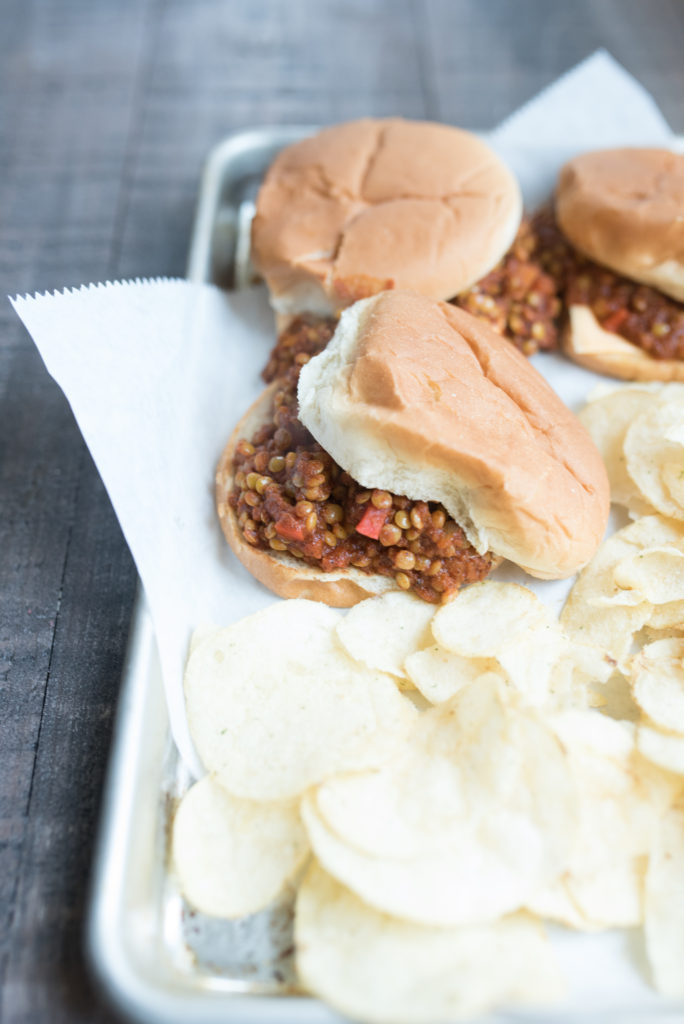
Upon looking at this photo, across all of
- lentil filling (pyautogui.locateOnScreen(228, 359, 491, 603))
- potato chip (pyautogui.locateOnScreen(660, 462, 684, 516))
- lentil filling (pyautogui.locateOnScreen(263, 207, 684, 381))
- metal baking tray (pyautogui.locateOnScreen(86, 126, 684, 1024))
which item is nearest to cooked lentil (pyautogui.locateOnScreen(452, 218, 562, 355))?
lentil filling (pyautogui.locateOnScreen(263, 207, 684, 381))

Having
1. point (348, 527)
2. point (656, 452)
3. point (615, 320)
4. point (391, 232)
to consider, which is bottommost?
point (348, 527)

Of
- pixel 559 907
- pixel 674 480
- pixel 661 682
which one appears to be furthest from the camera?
pixel 674 480

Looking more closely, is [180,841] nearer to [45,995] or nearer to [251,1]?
[45,995]

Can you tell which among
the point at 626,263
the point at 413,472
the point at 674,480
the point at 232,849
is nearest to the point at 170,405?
the point at 413,472

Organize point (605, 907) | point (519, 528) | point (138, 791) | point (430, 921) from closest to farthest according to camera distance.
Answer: point (430, 921) < point (605, 907) < point (138, 791) < point (519, 528)

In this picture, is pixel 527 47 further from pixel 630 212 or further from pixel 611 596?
pixel 611 596

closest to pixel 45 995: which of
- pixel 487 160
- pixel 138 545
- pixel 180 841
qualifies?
pixel 180 841

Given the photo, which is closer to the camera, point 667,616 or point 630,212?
point 667,616
